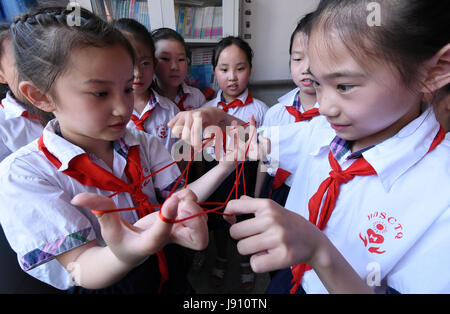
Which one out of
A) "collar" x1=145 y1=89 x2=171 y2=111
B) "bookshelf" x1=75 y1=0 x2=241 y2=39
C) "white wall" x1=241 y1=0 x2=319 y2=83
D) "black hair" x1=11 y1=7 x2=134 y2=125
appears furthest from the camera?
"white wall" x1=241 y1=0 x2=319 y2=83

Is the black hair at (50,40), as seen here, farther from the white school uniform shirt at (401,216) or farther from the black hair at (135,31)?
the white school uniform shirt at (401,216)

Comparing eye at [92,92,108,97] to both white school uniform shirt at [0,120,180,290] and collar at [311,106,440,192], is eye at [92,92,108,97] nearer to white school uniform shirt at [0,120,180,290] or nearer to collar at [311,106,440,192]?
white school uniform shirt at [0,120,180,290]

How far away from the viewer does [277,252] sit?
42 centimetres

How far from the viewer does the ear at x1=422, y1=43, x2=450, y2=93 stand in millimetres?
530

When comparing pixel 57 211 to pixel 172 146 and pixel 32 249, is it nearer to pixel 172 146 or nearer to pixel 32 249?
pixel 32 249

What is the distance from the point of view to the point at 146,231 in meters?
0.46

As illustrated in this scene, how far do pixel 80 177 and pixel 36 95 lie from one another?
27 centimetres

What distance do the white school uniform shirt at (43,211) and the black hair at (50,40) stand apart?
17 centimetres

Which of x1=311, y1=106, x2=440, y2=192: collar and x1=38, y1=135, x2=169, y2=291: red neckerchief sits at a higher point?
x1=311, y1=106, x2=440, y2=192: collar

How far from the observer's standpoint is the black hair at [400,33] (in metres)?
0.50

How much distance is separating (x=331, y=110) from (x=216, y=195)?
81cm

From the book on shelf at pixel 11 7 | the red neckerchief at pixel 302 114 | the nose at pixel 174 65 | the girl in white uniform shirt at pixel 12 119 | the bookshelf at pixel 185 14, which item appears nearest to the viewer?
the girl in white uniform shirt at pixel 12 119

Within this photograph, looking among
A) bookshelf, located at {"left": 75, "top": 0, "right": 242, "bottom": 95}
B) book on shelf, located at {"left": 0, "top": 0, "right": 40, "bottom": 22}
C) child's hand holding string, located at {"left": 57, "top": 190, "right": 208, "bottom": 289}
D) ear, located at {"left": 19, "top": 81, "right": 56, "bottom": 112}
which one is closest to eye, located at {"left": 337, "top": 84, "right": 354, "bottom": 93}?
child's hand holding string, located at {"left": 57, "top": 190, "right": 208, "bottom": 289}

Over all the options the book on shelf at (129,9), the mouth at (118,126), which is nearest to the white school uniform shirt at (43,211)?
the mouth at (118,126)
